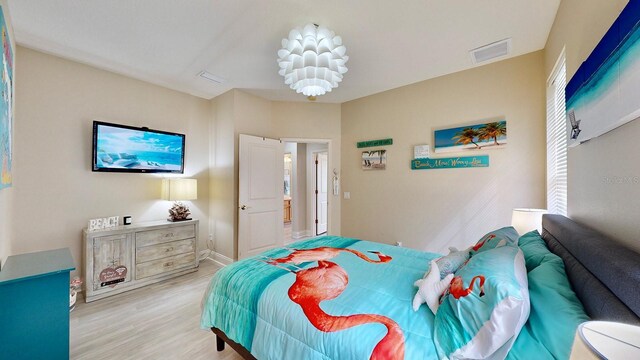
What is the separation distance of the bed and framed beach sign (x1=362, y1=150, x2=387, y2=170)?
2.10 m

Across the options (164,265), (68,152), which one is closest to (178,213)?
(164,265)

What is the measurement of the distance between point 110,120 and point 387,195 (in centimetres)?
391

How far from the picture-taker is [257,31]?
232 cm

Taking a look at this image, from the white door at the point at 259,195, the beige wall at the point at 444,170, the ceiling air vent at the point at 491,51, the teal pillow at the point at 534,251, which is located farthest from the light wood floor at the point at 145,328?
the ceiling air vent at the point at 491,51

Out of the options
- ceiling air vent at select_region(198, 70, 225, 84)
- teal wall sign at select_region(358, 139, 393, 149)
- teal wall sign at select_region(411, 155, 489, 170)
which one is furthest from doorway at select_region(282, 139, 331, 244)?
teal wall sign at select_region(411, 155, 489, 170)

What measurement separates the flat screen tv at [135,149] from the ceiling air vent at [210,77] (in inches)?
36.8

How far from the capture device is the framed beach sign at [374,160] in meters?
3.76

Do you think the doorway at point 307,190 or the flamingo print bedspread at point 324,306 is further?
the doorway at point 307,190

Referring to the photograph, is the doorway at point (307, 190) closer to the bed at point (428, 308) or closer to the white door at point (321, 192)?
the white door at point (321, 192)

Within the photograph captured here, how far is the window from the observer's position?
2027mm

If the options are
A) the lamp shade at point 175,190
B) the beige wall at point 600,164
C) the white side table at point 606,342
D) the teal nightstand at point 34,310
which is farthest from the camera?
the lamp shade at point 175,190

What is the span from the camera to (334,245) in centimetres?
239

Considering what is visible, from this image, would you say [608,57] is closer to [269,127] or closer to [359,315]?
[359,315]

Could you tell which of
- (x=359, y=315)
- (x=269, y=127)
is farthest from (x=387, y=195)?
(x=359, y=315)
